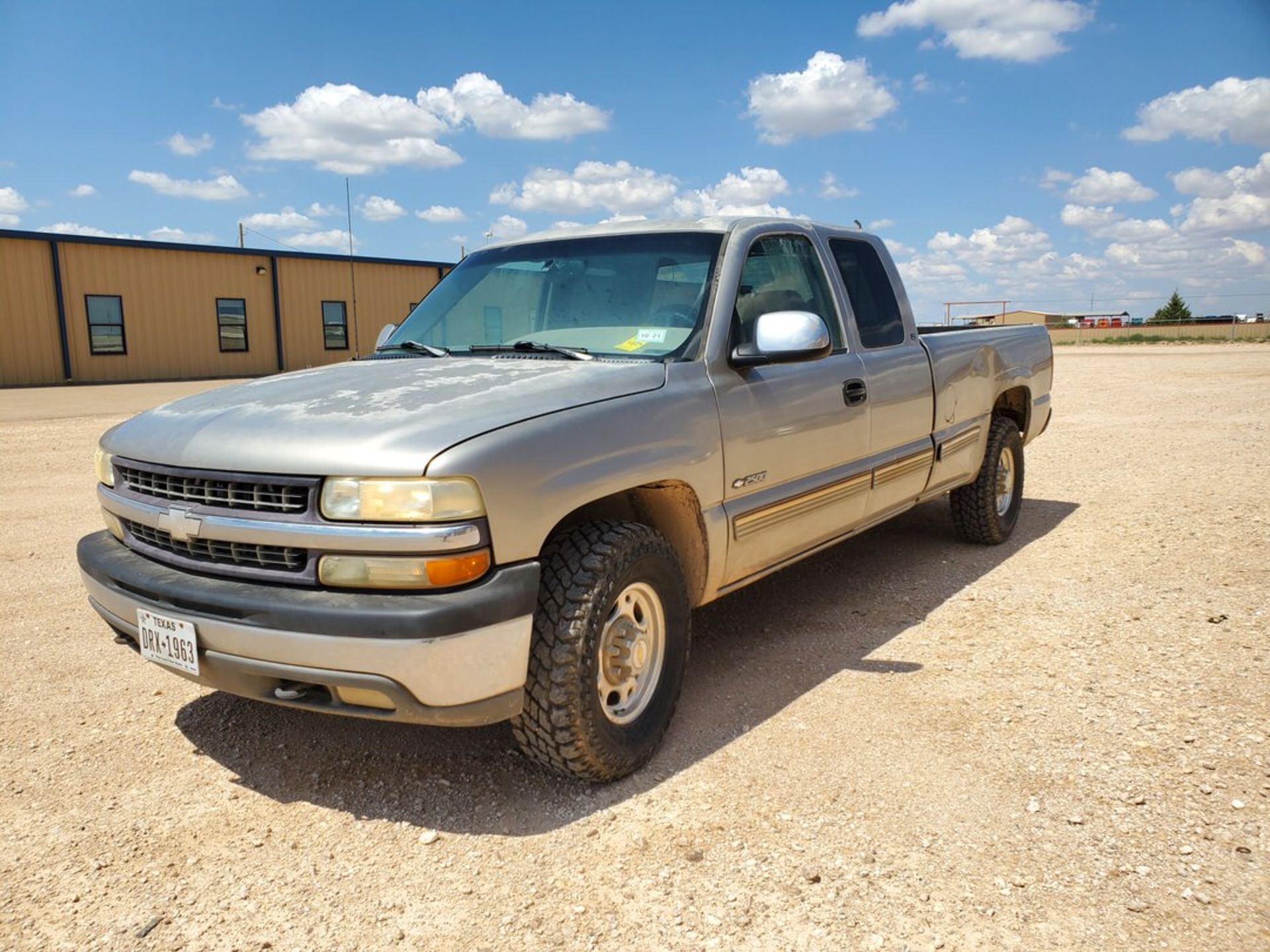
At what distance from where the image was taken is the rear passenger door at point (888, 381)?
14.8 ft

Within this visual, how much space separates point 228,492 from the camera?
2.77 m

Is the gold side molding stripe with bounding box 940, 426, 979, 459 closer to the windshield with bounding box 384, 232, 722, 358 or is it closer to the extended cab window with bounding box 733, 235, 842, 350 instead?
the extended cab window with bounding box 733, 235, 842, 350

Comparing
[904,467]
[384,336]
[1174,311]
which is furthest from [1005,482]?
[1174,311]

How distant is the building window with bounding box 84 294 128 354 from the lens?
24281 millimetres

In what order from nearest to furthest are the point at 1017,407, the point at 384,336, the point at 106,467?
the point at 106,467
the point at 384,336
the point at 1017,407

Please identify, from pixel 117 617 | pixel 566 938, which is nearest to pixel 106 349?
pixel 117 617

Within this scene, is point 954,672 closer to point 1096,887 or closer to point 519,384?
point 1096,887

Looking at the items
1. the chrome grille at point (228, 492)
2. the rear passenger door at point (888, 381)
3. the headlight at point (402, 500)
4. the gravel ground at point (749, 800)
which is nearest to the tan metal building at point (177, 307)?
the rear passenger door at point (888, 381)

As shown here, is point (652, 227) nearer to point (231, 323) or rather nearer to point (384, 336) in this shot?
point (384, 336)

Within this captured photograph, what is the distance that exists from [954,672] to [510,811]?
202 centimetres

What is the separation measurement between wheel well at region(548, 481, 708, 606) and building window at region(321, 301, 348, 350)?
2804cm

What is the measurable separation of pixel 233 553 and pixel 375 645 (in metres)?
0.59

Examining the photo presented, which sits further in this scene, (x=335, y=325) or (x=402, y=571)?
(x=335, y=325)

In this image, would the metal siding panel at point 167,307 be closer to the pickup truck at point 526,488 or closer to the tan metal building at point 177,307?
the tan metal building at point 177,307
